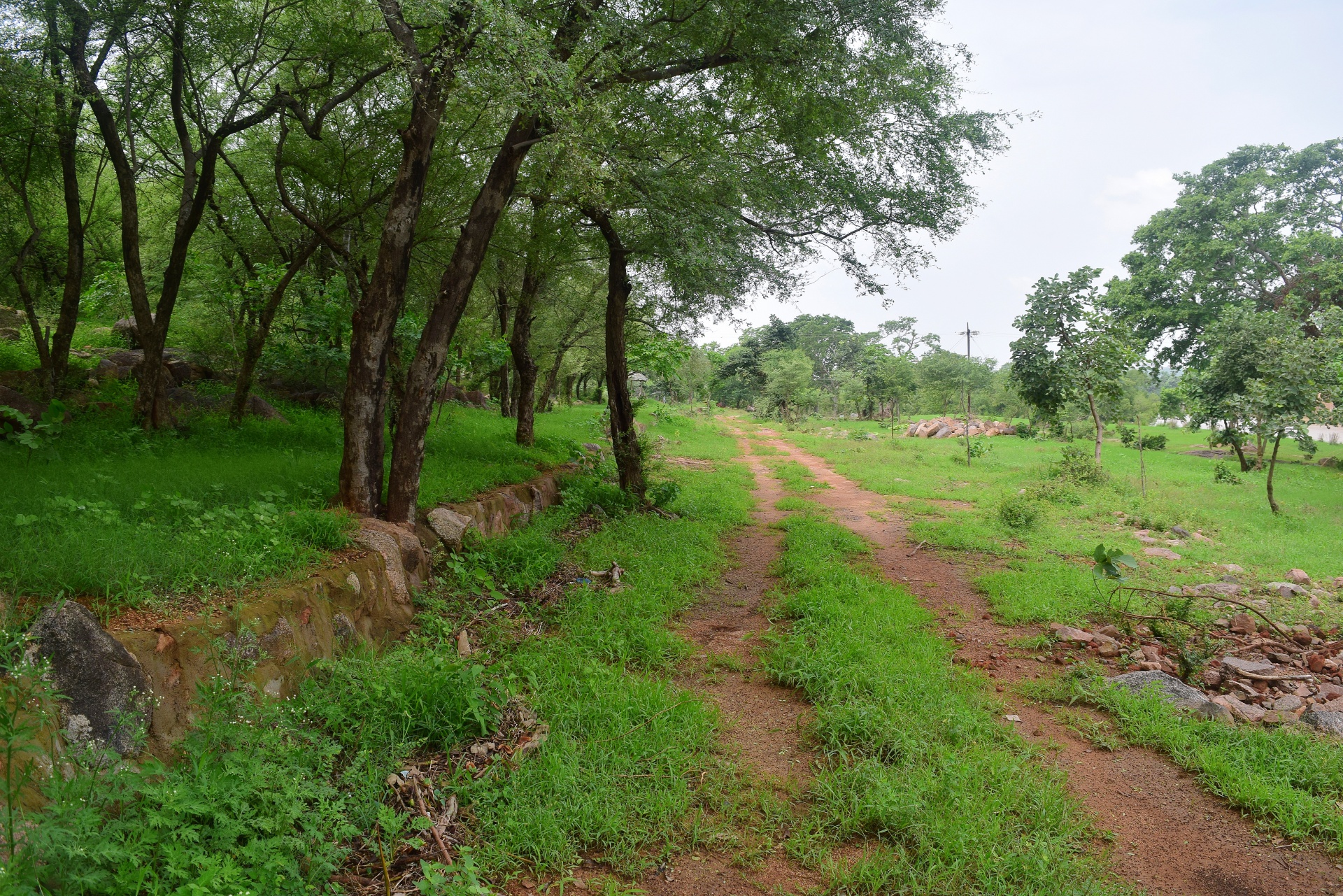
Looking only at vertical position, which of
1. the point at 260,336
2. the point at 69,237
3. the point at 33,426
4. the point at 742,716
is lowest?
the point at 742,716

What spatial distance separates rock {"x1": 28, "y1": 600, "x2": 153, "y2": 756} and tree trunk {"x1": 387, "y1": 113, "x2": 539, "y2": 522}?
12.2 feet

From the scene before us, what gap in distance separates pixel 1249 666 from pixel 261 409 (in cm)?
1411

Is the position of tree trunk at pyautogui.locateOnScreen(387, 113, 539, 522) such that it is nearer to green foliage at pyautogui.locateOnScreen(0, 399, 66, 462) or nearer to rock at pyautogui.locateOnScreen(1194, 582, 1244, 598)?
green foliage at pyautogui.locateOnScreen(0, 399, 66, 462)

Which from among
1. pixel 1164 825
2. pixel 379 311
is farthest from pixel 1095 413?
pixel 379 311

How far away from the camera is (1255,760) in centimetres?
428

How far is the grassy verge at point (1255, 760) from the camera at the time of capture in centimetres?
371

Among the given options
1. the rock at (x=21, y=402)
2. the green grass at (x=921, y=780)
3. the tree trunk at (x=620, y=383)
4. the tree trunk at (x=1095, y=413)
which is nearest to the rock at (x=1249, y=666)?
the green grass at (x=921, y=780)

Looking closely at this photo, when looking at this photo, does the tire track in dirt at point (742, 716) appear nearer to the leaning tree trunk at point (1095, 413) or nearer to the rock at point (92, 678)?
the rock at point (92, 678)

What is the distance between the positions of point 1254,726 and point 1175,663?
49.5 inches

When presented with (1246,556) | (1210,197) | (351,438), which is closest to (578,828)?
Result: (351,438)

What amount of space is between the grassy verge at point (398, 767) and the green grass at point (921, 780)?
2.60 feet

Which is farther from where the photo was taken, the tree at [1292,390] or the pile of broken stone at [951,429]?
the pile of broken stone at [951,429]

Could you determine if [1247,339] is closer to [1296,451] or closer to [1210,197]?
[1296,451]

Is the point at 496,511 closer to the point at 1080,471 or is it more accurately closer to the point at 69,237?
the point at 69,237
